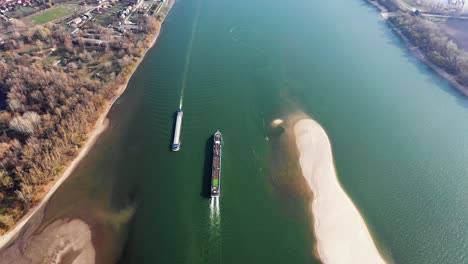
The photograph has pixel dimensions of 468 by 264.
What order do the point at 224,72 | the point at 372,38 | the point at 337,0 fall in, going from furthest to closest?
the point at 337,0
the point at 372,38
the point at 224,72

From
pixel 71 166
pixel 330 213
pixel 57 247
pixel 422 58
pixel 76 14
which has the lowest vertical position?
pixel 330 213

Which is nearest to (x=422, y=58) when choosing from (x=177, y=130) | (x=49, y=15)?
(x=177, y=130)

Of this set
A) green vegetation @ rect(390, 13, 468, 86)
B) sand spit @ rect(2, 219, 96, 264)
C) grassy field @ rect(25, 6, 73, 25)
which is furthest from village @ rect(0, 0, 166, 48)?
green vegetation @ rect(390, 13, 468, 86)

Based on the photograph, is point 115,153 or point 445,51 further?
point 445,51

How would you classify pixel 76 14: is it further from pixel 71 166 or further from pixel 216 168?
pixel 216 168

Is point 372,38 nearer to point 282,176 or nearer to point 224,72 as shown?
point 224,72

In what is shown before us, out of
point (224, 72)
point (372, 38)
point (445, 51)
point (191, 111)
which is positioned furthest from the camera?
point (372, 38)

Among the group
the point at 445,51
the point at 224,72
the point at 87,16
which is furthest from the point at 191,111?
the point at 445,51
